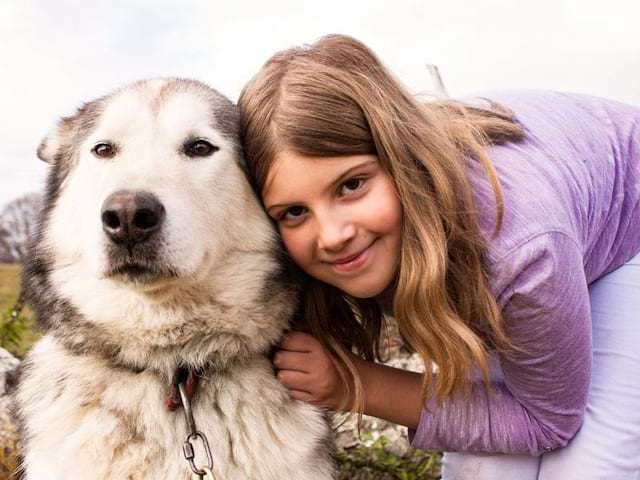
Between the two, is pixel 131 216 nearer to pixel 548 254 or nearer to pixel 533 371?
pixel 548 254

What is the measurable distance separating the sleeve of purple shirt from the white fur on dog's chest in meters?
0.48

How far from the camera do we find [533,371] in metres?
2.19

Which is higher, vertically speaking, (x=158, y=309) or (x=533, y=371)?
(x=158, y=309)

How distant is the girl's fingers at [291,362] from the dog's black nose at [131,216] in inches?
23.9

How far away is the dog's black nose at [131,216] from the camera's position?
1.82 m

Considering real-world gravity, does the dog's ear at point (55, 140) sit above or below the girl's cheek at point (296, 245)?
above

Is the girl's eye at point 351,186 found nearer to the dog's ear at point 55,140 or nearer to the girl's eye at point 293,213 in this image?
the girl's eye at point 293,213

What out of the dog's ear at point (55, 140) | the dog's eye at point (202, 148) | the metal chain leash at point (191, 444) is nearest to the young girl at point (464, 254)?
the dog's eye at point (202, 148)

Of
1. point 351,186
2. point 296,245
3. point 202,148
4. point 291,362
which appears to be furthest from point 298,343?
point 202,148

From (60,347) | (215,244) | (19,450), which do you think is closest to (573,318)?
(215,244)

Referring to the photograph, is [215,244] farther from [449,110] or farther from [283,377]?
[449,110]

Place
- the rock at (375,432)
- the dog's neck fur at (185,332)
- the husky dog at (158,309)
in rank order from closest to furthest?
the husky dog at (158,309) → the dog's neck fur at (185,332) → the rock at (375,432)

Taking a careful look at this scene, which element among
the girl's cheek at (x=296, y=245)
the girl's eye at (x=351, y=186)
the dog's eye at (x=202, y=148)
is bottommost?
the girl's cheek at (x=296, y=245)

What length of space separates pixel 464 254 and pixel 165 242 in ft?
2.87
